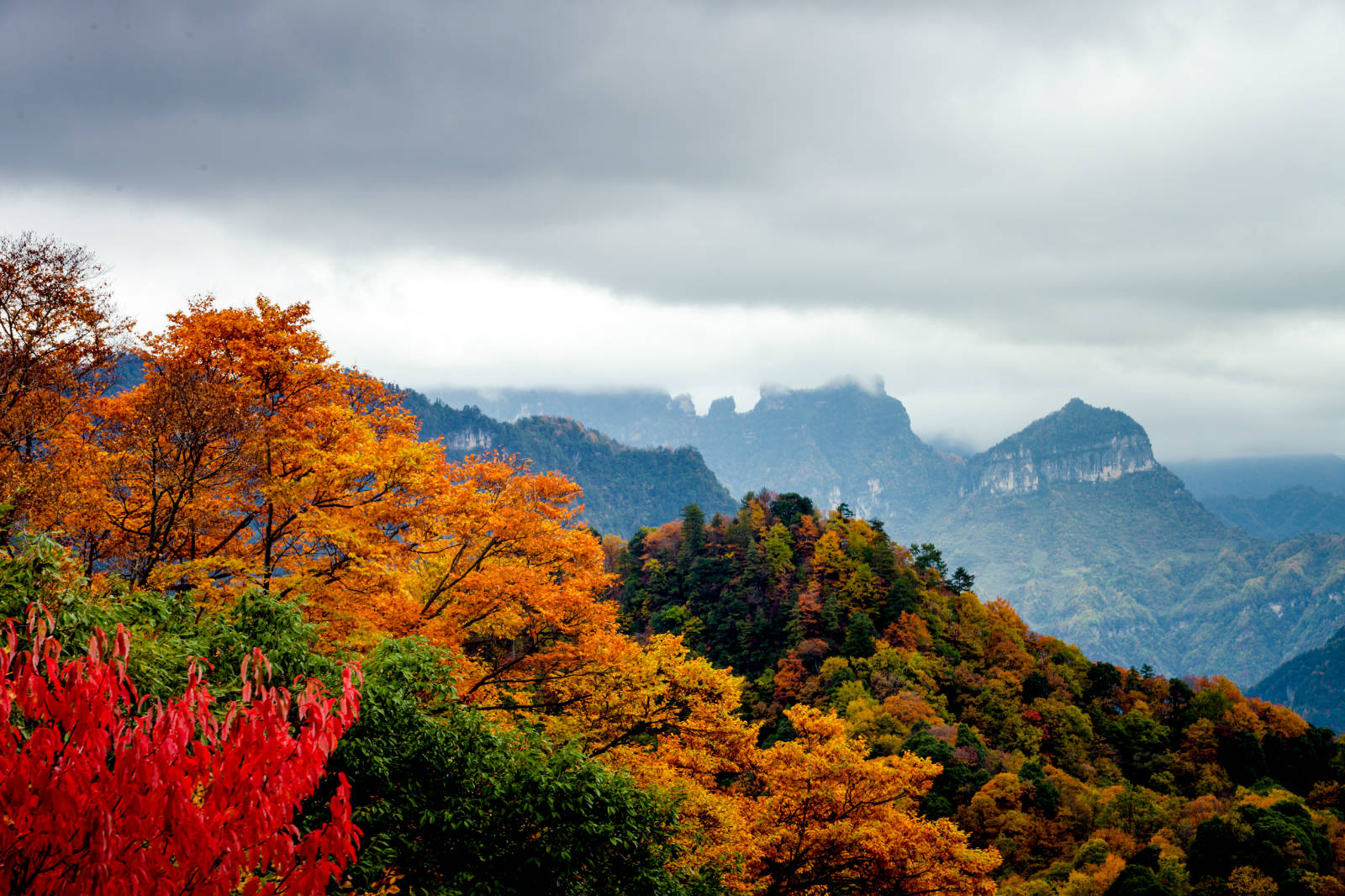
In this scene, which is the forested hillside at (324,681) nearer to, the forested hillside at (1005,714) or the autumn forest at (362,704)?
the autumn forest at (362,704)

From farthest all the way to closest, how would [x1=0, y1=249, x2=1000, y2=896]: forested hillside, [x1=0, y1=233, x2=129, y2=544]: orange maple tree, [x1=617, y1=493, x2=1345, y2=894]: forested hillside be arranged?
1. [x1=617, y1=493, x2=1345, y2=894]: forested hillside
2. [x1=0, y1=233, x2=129, y2=544]: orange maple tree
3. [x1=0, y1=249, x2=1000, y2=896]: forested hillside

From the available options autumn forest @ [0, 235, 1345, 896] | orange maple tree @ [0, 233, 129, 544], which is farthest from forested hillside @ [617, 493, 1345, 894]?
orange maple tree @ [0, 233, 129, 544]

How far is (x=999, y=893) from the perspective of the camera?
3500cm

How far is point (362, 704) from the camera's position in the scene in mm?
12531

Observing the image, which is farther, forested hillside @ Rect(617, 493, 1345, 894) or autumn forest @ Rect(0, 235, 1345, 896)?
forested hillside @ Rect(617, 493, 1345, 894)

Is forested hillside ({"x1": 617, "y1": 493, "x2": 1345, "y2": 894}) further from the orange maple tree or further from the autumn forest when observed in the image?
the orange maple tree

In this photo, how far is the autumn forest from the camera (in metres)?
6.78

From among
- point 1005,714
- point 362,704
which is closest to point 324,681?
point 362,704

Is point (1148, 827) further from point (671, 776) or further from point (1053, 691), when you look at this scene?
point (671, 776)

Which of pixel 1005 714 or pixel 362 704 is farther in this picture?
pixel 1005 714

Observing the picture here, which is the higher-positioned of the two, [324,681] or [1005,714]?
[324,681]

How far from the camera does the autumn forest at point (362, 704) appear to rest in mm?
6777

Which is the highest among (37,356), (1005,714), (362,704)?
(37,356)

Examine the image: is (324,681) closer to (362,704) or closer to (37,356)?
(362,704)
